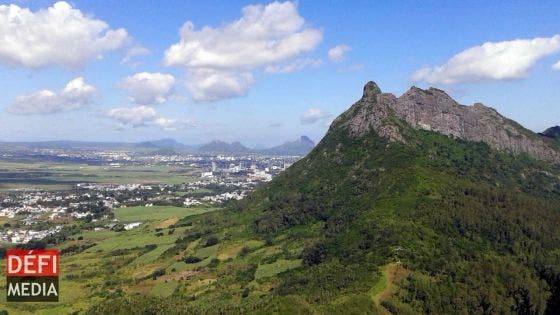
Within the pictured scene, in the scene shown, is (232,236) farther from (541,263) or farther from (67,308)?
(541,263)

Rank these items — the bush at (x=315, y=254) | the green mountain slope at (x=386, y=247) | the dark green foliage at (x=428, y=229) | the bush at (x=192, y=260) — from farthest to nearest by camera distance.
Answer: the bush at (x=192, y=260)
the bush at (x=315, y=254)
the dark green foliage at (x=428, y=229)
the green mountain slope at (x=386, y=247)

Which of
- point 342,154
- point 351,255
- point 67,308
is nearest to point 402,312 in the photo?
point 351,255

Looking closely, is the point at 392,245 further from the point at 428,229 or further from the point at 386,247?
the point at 428,229

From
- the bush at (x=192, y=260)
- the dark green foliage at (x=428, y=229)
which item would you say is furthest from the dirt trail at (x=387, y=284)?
the bush at (x=192, y=260)

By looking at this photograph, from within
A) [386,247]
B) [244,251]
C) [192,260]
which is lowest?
[192,260]

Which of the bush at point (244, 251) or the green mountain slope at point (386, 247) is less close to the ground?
the green mountain slope at point (386, 247)

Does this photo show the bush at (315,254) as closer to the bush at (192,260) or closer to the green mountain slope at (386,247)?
the green mountain slope at (386,247)

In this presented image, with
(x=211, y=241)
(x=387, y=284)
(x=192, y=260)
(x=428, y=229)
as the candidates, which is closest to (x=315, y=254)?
(x=428, y=229)

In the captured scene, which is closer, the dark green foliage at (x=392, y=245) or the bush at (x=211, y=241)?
the dark green foliage at (x=392, y=245)
